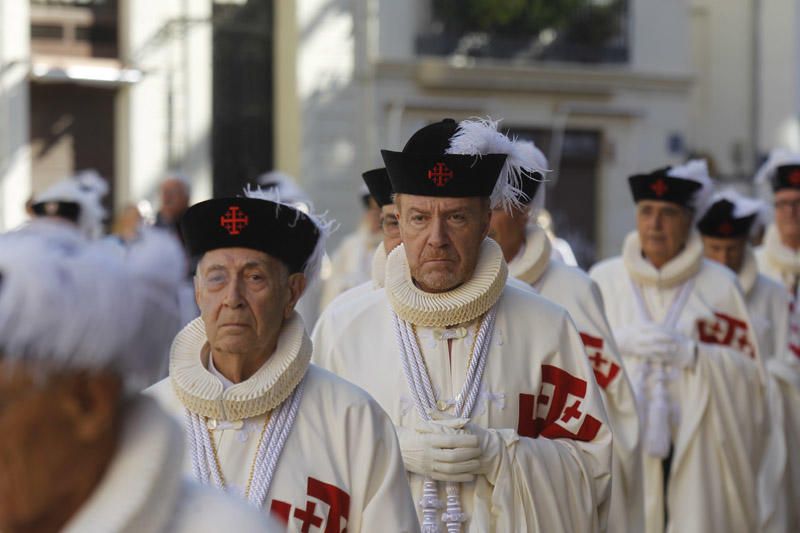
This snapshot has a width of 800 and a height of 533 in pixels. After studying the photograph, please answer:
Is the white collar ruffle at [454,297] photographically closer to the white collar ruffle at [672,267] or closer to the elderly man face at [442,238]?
the elderly man face at [442,238]

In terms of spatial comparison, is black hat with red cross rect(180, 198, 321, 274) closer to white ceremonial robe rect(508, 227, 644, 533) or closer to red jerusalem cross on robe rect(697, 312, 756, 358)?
white ceremonial robe rect(508, 227, 644, 533)

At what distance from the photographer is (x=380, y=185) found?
21.4ft

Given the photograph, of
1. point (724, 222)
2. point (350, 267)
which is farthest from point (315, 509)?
point (350, 267)

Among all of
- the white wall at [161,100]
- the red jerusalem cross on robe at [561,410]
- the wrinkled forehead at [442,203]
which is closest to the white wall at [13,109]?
the white wall at [161,100]

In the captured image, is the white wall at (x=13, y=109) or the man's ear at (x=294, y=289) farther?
the white wall at (x=13, y=109)

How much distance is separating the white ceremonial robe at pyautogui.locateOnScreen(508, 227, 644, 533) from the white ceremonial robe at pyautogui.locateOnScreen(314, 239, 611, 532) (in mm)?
1120

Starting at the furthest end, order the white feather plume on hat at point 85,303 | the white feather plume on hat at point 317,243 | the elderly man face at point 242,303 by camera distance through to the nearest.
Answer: the white feather plume on hat at point 317,243 < the elderly man face at point 242,303 < the white feather plume on hat at point 85,303

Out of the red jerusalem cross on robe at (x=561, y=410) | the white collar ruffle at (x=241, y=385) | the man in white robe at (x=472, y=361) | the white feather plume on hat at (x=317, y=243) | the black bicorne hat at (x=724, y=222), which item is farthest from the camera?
the black bicorne hat at (x=724, y=222)

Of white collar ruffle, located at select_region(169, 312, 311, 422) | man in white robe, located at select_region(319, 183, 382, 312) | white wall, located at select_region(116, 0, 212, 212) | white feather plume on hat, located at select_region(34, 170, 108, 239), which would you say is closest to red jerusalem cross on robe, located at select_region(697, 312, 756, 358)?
man in white robe, located at select_region(319, 183, 382, 312)

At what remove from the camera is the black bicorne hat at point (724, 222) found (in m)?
9.45

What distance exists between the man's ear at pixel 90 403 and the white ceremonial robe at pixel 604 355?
4376 mm

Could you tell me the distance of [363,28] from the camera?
71.8 ft

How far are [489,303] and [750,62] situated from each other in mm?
22357

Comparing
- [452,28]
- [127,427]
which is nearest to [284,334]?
[127,427]
